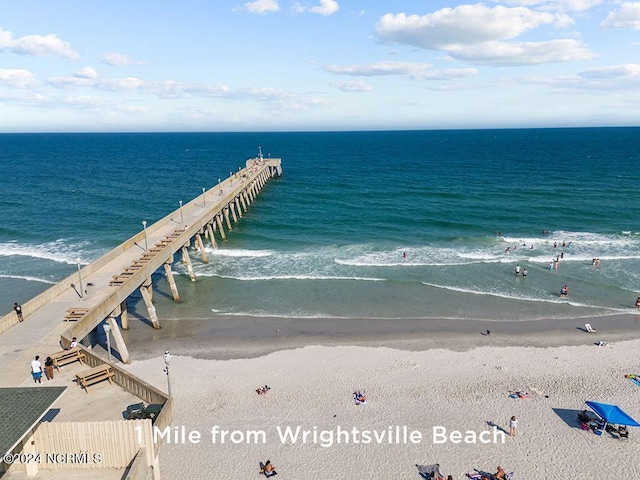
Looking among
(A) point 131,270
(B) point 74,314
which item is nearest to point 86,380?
(B) point 74,314

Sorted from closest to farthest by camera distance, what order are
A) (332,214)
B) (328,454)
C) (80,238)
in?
(328,454), (80,238), (332,214)

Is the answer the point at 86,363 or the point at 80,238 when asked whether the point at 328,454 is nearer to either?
the point at 86,363

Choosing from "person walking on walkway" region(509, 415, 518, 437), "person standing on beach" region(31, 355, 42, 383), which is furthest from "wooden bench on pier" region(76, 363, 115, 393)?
"person walking on walkway" region(509, 415, 518, 437)

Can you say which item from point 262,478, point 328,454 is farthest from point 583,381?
point 262,478

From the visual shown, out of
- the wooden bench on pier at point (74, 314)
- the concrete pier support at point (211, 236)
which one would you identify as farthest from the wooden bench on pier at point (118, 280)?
the concrete pier support at point (211, 236)

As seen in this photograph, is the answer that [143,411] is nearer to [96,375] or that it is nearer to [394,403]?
[96,375]

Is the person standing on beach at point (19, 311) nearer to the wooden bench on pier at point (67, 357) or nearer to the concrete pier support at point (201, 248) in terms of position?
the wooden bench on pier at point (67, 357)
